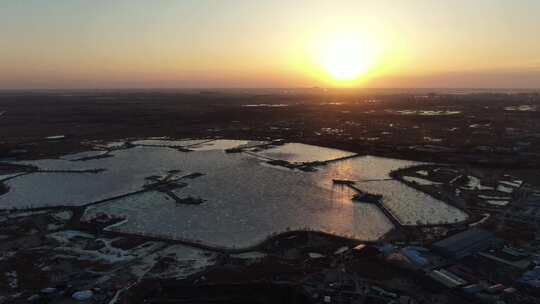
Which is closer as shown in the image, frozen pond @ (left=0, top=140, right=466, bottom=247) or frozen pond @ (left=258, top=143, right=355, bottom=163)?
frozen pond @ (left=0, top=140, right=466, bottom=247)

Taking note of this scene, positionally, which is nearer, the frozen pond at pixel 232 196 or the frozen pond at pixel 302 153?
the frozen pond at pixel 232 196

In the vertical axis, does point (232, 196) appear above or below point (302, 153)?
below

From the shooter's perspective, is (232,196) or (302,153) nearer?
(232,196)

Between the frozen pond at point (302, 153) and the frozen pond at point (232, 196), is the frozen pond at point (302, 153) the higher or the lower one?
the higher one

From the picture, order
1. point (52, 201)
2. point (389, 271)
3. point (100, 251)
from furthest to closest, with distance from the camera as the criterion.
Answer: point (52, 201) → point (100, 251) → point (389, 271)

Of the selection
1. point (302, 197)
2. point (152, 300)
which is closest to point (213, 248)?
point (152, 300)

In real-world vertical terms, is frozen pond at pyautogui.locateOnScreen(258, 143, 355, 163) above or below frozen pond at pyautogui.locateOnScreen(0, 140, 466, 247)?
above

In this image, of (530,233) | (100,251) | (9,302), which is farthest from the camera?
(530,233)

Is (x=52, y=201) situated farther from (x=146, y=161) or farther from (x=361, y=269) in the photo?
(x=361, y=269)
